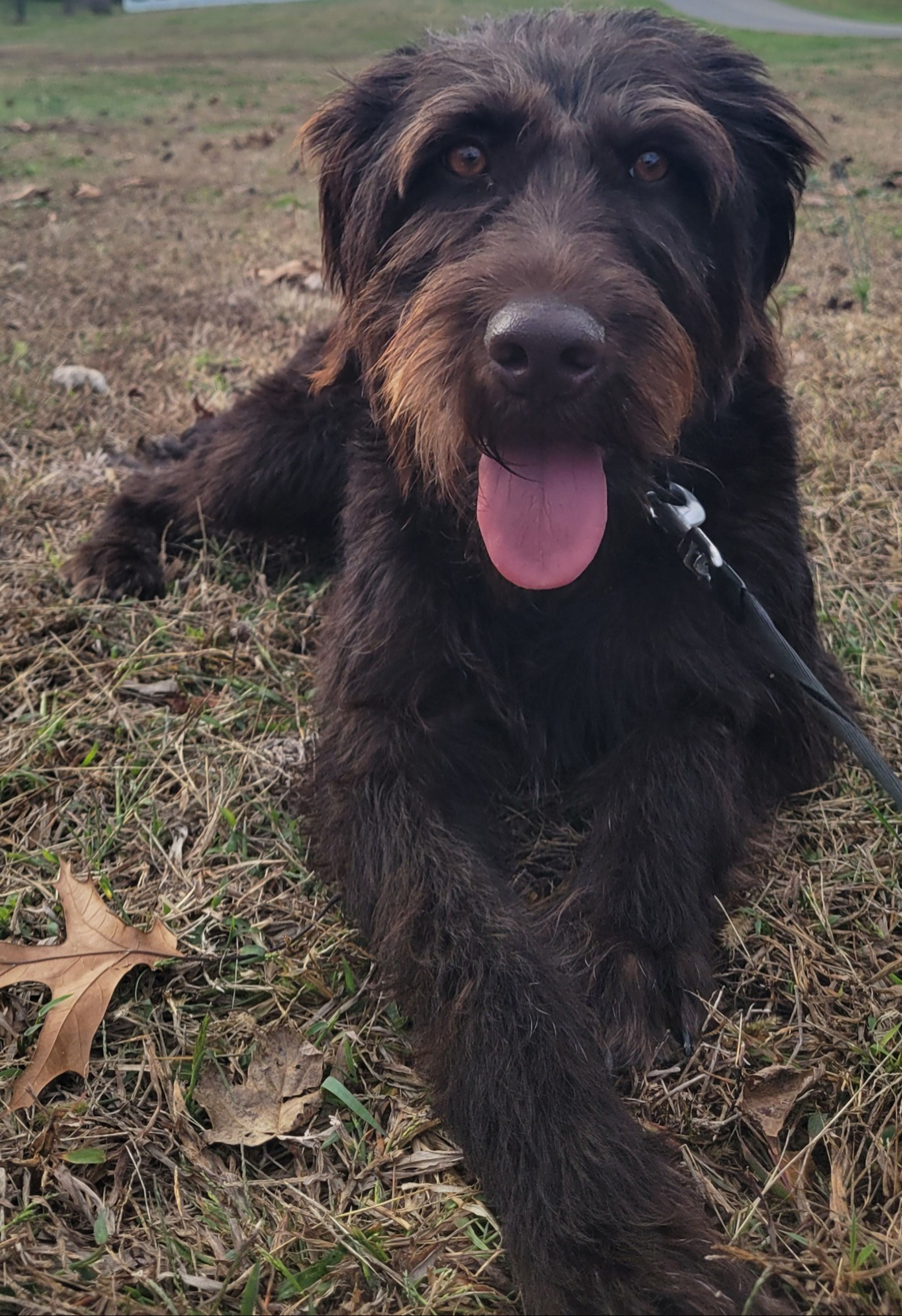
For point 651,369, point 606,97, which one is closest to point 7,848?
point 651,369

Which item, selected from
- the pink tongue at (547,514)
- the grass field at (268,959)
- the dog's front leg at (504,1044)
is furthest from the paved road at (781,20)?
the dog's front leg at (504,1044)

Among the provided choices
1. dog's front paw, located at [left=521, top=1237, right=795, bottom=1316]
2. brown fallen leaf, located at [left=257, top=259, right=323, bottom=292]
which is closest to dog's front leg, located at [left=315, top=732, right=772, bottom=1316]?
dog's front paw, located at [left=521, top=1237, right=795, bottom=1316]

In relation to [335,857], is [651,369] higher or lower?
higher

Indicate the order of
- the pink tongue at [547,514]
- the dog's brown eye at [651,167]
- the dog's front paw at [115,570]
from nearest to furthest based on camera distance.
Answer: the pink tongue at [547,514], the dog's brown eye at [651,167], the dog's front paw at [115,570]

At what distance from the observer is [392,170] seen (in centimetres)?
230

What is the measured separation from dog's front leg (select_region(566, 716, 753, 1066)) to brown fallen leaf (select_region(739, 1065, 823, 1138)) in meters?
0.14

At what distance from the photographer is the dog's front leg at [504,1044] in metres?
1.44

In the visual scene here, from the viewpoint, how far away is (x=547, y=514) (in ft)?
6.74

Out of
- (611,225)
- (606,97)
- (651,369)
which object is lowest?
(651,369)

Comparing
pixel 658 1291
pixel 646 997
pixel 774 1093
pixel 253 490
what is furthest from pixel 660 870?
pixel 253 490

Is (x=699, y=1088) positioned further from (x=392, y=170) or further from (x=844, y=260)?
(x=844, y=260)

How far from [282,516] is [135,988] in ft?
6.10

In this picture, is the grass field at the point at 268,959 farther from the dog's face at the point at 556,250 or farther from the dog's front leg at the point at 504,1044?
the dog's face at the point at 556,250

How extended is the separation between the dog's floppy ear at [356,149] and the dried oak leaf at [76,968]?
1582 millimetres
